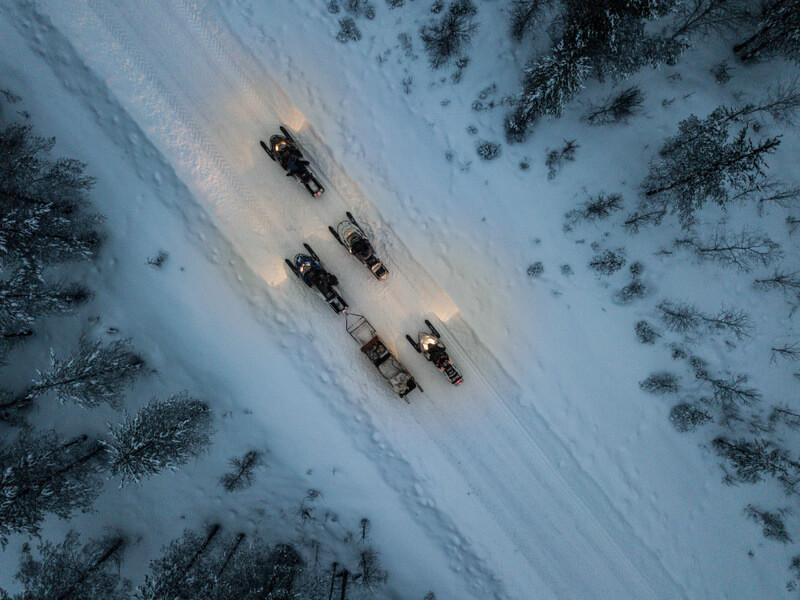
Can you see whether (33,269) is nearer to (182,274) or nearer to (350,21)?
(182,274)

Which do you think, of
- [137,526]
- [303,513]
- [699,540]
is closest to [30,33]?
[137,526]

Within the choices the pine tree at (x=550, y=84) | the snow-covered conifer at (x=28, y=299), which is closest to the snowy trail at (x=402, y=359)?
the snow-covered conifer at (x=28, y=299)

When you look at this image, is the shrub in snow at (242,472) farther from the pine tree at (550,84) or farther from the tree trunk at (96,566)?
the pine tree at (550,84)

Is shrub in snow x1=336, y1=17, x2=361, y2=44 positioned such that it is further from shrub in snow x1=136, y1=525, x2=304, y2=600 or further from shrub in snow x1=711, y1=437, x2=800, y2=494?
shrub in snow x1=711, y1=437, x2=800, y2=494

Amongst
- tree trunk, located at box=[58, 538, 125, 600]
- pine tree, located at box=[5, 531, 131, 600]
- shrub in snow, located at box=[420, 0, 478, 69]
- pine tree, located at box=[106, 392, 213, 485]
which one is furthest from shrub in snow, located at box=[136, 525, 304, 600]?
shrub in snow, located at box=[420, 0, 478, 69]

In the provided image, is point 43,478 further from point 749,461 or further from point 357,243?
point 749,461
